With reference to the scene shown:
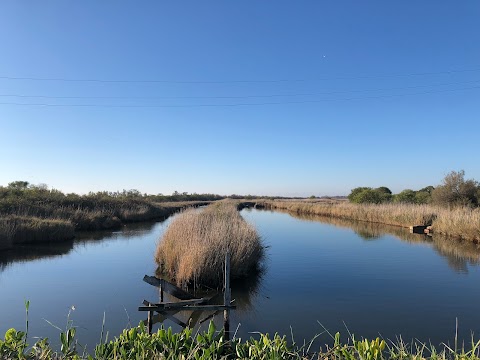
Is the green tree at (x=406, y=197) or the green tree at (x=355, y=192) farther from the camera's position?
the green tree at (x=355, y=192)

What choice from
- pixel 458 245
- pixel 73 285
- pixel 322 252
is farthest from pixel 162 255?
pixel 458 245

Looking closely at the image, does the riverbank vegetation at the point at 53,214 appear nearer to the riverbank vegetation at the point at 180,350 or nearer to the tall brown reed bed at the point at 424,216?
the riverbank vegetation at the point at 180,350

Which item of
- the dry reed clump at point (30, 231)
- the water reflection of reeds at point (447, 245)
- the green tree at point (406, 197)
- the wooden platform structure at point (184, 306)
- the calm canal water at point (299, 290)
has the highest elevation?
the green tree at point (406, 197)

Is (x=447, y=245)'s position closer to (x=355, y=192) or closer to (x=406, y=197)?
(x=406, y=197)

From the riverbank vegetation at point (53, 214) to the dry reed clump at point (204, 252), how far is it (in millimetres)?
8445

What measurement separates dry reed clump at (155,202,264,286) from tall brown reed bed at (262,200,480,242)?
11501mm

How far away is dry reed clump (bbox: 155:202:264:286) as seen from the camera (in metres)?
9.96

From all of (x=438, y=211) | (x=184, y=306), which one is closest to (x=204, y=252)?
(x=184, y=306)

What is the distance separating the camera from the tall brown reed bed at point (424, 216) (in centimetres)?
1842

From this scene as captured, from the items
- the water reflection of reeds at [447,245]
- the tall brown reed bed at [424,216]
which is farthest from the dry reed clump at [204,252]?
the tall brown reed bed at [424,216]

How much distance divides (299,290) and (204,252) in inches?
106

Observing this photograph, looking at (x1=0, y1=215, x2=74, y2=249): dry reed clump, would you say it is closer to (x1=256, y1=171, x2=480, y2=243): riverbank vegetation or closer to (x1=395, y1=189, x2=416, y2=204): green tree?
(x1=256, y1=171, x2=480, y2=243): riverbank vegetation

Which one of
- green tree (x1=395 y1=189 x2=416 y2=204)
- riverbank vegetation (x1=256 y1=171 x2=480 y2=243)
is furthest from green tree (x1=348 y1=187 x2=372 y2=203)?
green tree (x1=395 y1=189 x2=416 y2=204)

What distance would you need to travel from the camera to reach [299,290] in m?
9.81
